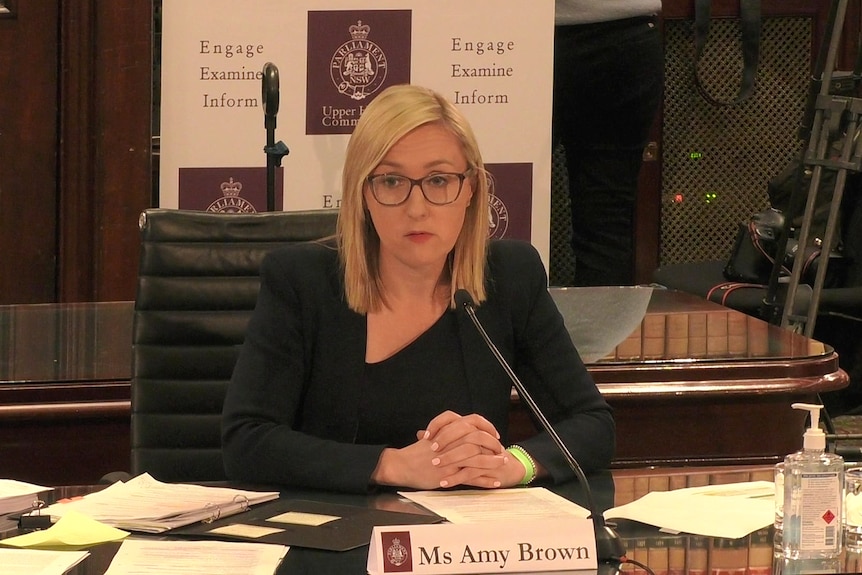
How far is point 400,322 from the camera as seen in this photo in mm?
1961

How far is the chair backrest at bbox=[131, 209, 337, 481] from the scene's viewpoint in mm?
2201

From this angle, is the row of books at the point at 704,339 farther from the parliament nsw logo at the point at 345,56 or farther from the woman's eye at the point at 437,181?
the parliament nsw logo at the point at 345,56

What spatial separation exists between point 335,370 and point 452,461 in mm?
336

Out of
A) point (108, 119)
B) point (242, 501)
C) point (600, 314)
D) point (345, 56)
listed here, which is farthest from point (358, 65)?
point (242, 501)

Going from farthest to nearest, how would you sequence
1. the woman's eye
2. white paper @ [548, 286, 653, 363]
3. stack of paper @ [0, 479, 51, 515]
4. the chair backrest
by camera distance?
white paper @ [548, 286, 653, 363], the chair backrest, the woman's eye, stack of paper @ [0, 479, 51, 515]

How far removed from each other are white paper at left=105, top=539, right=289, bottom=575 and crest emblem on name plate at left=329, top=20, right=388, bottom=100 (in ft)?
7.70

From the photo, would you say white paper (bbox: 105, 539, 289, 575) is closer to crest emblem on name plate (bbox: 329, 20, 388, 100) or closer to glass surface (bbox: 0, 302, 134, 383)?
glass surface (bbox: 0, 302, 134, 383)

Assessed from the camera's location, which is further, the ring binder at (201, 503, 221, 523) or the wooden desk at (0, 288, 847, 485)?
the wooden desk at (0, 288, 847, 485)

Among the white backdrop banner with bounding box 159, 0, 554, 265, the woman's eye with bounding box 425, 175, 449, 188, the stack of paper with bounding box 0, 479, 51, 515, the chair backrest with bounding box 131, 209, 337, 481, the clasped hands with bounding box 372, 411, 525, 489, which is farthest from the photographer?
the white backdrop banner with bounding box 159, 0, 554, 265

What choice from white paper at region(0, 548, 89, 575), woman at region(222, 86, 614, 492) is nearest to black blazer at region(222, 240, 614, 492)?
woman at region(222, 86, 614, 492)

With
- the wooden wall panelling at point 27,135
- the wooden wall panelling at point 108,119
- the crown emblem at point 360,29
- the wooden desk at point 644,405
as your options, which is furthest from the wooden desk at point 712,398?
the wooden wall panelling at point 27,135

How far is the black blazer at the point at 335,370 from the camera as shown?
1775 mm

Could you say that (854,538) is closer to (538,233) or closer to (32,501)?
(32,501)

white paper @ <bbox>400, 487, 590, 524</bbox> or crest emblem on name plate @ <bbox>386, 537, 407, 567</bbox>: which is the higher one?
crest emblem on name plate @ <bbox>386, 537, 407, 567</bbox>
